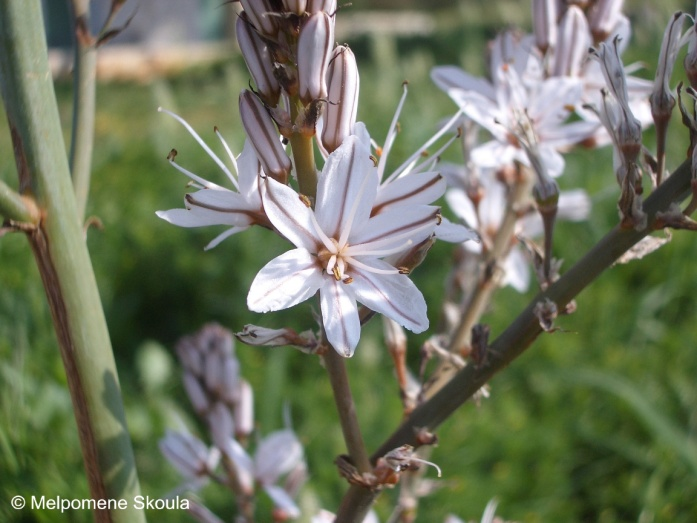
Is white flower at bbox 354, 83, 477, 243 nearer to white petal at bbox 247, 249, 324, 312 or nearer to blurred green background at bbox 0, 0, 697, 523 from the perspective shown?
white petal at bbox 247, 249, 324, 312

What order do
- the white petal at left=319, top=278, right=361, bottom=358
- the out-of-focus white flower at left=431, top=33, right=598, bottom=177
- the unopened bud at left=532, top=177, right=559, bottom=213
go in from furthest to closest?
the out-of-focus white flower at left=431, top=33, right=598, bottom=177 → the unopened bud at left=532, top=177, right=559, bottom=213 → the white petal at left=319, top=278, right=361, bottom=358

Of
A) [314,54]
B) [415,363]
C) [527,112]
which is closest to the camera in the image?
[314,54]

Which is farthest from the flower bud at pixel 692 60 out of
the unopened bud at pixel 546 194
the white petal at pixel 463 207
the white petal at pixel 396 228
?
the white petal at pixel 463 207

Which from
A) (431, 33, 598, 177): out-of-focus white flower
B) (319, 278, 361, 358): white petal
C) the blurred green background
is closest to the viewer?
(319, 278, 361, 358): white petal

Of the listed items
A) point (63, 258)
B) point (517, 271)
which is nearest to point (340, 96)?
point (63, 258)

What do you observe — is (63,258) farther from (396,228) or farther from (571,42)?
(571,42)

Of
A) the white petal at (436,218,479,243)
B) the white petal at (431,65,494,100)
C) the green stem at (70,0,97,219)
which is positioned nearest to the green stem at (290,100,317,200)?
the white petal at (436,218,479,243)

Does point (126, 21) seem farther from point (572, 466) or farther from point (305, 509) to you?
point (572, 466)
